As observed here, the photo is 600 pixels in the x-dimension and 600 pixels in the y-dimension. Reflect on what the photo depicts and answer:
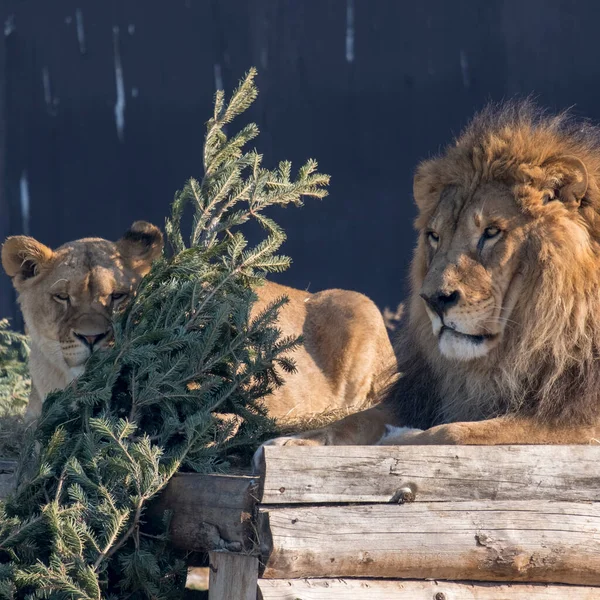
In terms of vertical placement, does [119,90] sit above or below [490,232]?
below

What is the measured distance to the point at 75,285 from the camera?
4.64 meters

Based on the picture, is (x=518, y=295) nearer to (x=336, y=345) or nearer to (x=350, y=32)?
(x=336, y=345)

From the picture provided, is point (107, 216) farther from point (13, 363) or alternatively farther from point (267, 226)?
point (267, 226)

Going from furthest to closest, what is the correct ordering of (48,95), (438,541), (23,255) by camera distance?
(48,95)
(23,255)
(438,541)

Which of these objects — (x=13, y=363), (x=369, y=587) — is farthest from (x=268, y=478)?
(x=13, y=363)

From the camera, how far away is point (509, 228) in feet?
11.8

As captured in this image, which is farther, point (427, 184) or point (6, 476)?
point (6, 476)

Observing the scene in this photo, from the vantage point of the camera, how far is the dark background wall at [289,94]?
22.2 feet

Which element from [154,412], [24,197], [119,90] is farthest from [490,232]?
[24,197]

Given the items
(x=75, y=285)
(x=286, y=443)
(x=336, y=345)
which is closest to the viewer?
(x=286, y=443)

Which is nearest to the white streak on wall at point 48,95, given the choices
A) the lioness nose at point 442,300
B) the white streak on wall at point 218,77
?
the white streak on wall at point 218,77

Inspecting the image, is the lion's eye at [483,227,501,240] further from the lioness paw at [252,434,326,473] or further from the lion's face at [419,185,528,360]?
the lioness paw at [252,434,326,473]

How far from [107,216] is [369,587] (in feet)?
15.5

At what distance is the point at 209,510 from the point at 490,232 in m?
1.27
